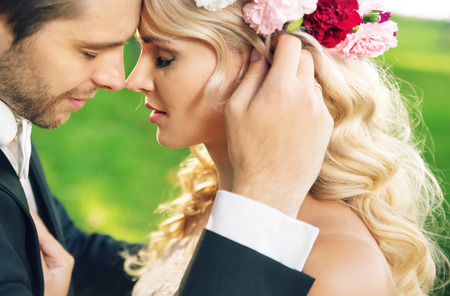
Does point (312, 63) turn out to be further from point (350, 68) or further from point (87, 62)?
point (87, 62)

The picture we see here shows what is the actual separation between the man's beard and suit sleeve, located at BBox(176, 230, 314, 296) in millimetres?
1061

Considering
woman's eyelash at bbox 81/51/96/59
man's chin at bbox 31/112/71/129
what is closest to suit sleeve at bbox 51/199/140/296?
man's chin at bbox 31/112/71/129

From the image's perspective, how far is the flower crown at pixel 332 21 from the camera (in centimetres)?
205

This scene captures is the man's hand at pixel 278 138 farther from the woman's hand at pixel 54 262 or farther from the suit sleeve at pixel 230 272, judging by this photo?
the woman's hand at pixel 54 262

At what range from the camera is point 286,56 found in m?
1.98

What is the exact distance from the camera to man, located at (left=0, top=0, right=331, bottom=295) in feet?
5.82

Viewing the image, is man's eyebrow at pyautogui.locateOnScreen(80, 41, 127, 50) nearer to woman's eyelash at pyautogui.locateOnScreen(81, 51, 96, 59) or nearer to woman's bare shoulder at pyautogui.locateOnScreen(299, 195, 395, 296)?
woman's eyelash at pyautogui.locateOnScreen(81, 51, 96, 59)

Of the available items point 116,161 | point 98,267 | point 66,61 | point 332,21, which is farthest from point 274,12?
point 116,161

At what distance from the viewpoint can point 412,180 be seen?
265cm

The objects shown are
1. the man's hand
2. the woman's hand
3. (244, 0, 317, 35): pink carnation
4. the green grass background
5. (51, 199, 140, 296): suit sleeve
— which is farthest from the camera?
the green grass background

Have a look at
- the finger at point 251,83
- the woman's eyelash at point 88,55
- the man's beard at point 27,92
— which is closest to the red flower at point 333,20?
the finger at point 251,83

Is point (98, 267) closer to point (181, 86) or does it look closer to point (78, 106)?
point (78, 106)

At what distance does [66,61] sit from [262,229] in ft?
3.69

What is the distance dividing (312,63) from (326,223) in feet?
2.08
